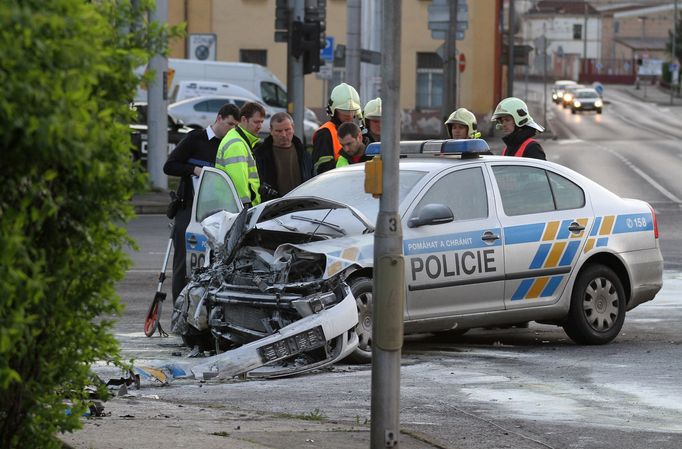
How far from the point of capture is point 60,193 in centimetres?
489

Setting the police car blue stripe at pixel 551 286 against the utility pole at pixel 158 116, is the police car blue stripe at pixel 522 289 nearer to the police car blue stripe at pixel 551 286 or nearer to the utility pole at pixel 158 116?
the police car blue stripe at pixel 551 286

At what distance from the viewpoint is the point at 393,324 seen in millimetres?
6570

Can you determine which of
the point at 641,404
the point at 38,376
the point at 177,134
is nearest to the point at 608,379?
the point at 641,404

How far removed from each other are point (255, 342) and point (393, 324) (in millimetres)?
3004

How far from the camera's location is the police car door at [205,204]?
444 inches

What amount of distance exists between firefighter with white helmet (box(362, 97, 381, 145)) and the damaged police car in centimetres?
216

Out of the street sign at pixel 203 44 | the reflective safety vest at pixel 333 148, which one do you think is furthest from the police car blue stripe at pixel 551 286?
the street sign at pixel 203 44

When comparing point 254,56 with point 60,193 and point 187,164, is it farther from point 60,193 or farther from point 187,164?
point 60,193

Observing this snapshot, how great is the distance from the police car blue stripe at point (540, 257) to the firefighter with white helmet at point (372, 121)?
2.86 metres

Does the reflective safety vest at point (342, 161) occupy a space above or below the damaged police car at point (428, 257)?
above

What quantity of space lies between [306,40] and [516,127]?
1269cm

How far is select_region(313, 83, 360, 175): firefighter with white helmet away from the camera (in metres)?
13.0

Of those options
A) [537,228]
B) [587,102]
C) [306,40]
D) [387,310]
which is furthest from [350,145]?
[587,102]

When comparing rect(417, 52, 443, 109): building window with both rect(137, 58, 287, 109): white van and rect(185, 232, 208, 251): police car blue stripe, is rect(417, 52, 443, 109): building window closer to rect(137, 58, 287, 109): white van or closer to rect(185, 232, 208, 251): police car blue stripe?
rect(137, 58, 287, 109): white van
